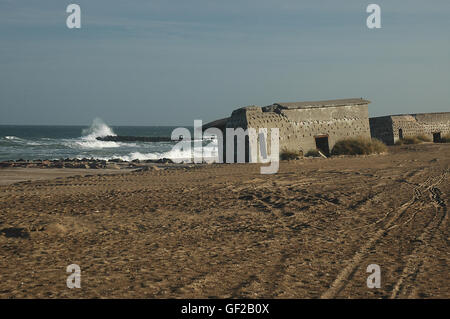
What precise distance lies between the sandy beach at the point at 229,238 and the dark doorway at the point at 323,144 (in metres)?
8.30

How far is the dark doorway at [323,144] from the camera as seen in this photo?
22031mm

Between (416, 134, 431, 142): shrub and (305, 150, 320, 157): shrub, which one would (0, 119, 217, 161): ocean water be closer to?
(305, 150, 320, 157): shrub

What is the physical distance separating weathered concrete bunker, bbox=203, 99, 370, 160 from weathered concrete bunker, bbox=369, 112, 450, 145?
7402 millimetres

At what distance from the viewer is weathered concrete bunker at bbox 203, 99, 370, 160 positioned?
64.6ft

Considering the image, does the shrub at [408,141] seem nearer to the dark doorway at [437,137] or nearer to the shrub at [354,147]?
the dark doorway at [437,137]

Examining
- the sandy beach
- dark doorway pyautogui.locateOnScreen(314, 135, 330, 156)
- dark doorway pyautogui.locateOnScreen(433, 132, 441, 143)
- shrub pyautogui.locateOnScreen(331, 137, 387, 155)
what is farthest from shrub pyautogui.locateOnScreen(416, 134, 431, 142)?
the sandy beach

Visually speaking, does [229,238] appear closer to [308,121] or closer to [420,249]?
[420,249]

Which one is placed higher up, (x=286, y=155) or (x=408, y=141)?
A: (x=408, y=141)

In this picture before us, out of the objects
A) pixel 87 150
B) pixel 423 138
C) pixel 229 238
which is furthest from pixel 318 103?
pixel 87 150

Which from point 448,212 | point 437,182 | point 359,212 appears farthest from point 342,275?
point 437,182

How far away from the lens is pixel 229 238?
7.31 metres

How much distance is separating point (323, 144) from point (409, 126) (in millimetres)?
10460

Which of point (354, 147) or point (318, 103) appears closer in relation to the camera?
point (318, 103)
